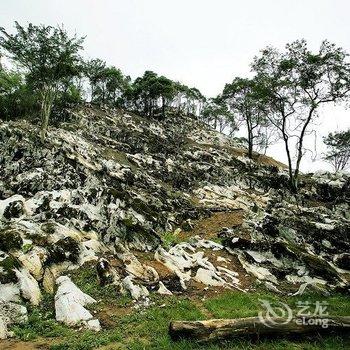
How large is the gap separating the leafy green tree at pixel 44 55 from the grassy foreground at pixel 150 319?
20108 millimetres

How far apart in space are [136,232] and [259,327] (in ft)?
36.8

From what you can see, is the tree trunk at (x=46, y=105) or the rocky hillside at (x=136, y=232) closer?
the rocky hillside at (x=136, y=232)

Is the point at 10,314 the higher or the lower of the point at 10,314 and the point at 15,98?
the lower

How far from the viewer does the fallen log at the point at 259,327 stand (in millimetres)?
7594

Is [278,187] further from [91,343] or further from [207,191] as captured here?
[91,343]

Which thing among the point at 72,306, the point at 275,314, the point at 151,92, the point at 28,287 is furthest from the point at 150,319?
the point at 151,92

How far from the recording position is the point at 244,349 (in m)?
7.23

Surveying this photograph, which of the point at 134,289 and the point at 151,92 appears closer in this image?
the point at 134,289

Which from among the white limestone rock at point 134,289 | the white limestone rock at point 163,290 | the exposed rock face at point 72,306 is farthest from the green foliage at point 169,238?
the exposed rock face at point 72,306

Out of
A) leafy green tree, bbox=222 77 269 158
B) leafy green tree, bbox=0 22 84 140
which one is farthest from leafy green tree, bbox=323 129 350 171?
leafy green tree, bbox=0 22 84 140

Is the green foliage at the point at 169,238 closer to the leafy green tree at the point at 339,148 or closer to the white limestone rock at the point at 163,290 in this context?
the white limestone rock at the point at 163,290

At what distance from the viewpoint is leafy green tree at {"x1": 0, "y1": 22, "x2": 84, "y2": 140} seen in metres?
28.4

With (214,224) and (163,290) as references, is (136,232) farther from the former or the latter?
(214,224)

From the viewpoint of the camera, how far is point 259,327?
7641 mm
